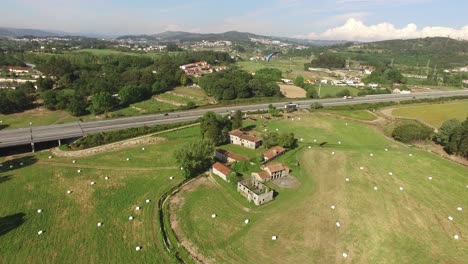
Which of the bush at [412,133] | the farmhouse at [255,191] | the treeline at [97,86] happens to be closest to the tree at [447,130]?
the bush at [412,133]

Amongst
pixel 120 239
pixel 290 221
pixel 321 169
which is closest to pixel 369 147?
pixel 321 169

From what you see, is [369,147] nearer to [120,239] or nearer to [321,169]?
[321,169]

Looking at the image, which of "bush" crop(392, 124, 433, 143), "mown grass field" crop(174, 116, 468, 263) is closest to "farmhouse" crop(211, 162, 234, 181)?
"mown grass field" crop(174, 116, 468, 263)

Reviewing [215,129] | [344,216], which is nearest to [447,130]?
[344,216]

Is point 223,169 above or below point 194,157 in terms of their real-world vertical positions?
below

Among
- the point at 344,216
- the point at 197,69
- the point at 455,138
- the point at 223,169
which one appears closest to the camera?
the point at 344,216

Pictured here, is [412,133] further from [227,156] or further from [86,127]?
[86,127]

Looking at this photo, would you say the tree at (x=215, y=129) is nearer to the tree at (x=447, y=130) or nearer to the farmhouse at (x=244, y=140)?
the farmhouse at (x=244, y=140)
